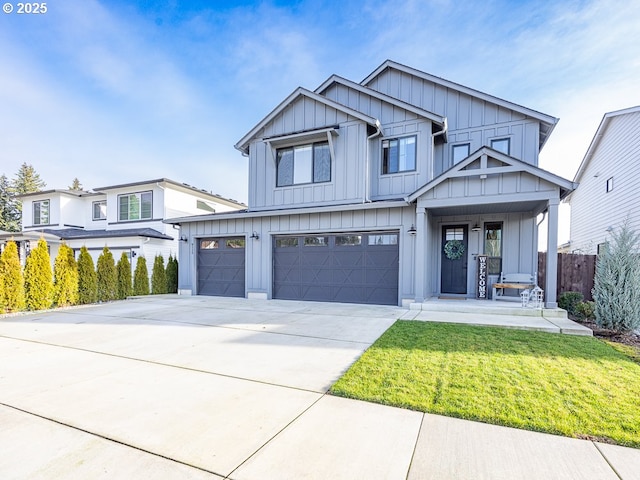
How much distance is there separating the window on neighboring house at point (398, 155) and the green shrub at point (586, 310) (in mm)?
5731

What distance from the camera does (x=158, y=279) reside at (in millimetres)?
13242

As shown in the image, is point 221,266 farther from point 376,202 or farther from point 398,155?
point 398,155

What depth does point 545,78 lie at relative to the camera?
34.6ft

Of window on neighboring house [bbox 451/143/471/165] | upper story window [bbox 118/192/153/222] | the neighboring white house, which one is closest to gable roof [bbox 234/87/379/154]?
window on neighboring house [bbox 451/143/471/165]

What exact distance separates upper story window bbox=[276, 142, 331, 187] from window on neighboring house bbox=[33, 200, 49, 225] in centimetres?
1752

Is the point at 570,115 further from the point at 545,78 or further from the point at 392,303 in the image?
the point at 392,303

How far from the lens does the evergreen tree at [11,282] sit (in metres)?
8.27

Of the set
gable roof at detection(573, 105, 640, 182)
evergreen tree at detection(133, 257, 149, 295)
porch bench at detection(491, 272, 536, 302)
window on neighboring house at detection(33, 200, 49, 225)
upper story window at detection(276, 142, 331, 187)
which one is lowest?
evergreen tree at detection(133, 257, 149, 295)

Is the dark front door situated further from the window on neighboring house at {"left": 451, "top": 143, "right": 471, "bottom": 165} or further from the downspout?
the downspout

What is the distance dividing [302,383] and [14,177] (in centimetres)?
4937

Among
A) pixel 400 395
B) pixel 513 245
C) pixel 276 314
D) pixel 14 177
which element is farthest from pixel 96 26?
pixel 14 177

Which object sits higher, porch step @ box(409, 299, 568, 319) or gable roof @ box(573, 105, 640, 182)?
gable roof @ box(573, 105, 640, 182)

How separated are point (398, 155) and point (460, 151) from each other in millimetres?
2111

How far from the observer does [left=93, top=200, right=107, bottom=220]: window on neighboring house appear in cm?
1849
